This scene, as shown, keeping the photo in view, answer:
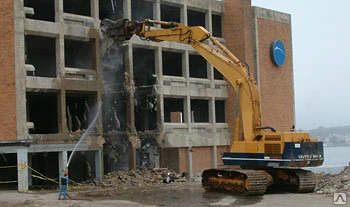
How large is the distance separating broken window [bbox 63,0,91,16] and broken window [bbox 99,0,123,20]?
3.18 feet

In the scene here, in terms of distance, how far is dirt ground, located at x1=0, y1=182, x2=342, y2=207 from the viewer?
20703 millimetres

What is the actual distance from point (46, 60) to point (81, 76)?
5592 mm

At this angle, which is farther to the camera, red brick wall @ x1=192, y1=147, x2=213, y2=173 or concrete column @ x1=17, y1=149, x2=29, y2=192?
red brick wall @ x1=192, y1=147, x2=213, y2=173

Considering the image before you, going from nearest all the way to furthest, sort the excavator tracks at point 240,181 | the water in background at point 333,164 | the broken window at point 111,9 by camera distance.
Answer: the excavator tracks at point 240,181
the broken window at point 111,9
the water in background at point 333,164

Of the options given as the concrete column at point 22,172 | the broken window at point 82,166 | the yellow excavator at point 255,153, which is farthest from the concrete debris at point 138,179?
the yellow excavator at point 255,153

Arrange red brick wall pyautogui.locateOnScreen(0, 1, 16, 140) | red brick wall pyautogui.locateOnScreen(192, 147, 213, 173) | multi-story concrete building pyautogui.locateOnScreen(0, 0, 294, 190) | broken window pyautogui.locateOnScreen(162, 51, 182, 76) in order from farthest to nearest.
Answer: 1. broken window pyautogui.locateOnScreen(162, 51, 182, 76)
2. red brick wall pyautogui.locateOnScreen(192, 147, 213, 173)
3. multi-story concrete building pyautogui.locateOnScreen(0, 0, 294, 190)
4. red brick wall pyautogui.locateOnScreen(0, 1, 16, 140)

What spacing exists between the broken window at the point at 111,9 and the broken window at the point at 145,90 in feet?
8.61

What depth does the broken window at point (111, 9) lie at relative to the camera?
3588 cm

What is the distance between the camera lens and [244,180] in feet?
74.4

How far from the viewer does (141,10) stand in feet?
124

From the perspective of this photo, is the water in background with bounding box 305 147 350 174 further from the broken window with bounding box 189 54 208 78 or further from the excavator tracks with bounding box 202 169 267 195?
the excavator tracks with bounding box 202 169 267 195

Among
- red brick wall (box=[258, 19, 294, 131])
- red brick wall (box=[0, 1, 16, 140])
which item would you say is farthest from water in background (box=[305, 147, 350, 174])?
red brick wall (box=[0, 1, 16, 140])

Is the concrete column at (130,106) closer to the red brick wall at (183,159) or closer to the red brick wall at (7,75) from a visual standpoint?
the red brick wall at (183,159)

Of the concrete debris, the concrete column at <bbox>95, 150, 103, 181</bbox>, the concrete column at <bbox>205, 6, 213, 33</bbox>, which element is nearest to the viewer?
the concrete debris
